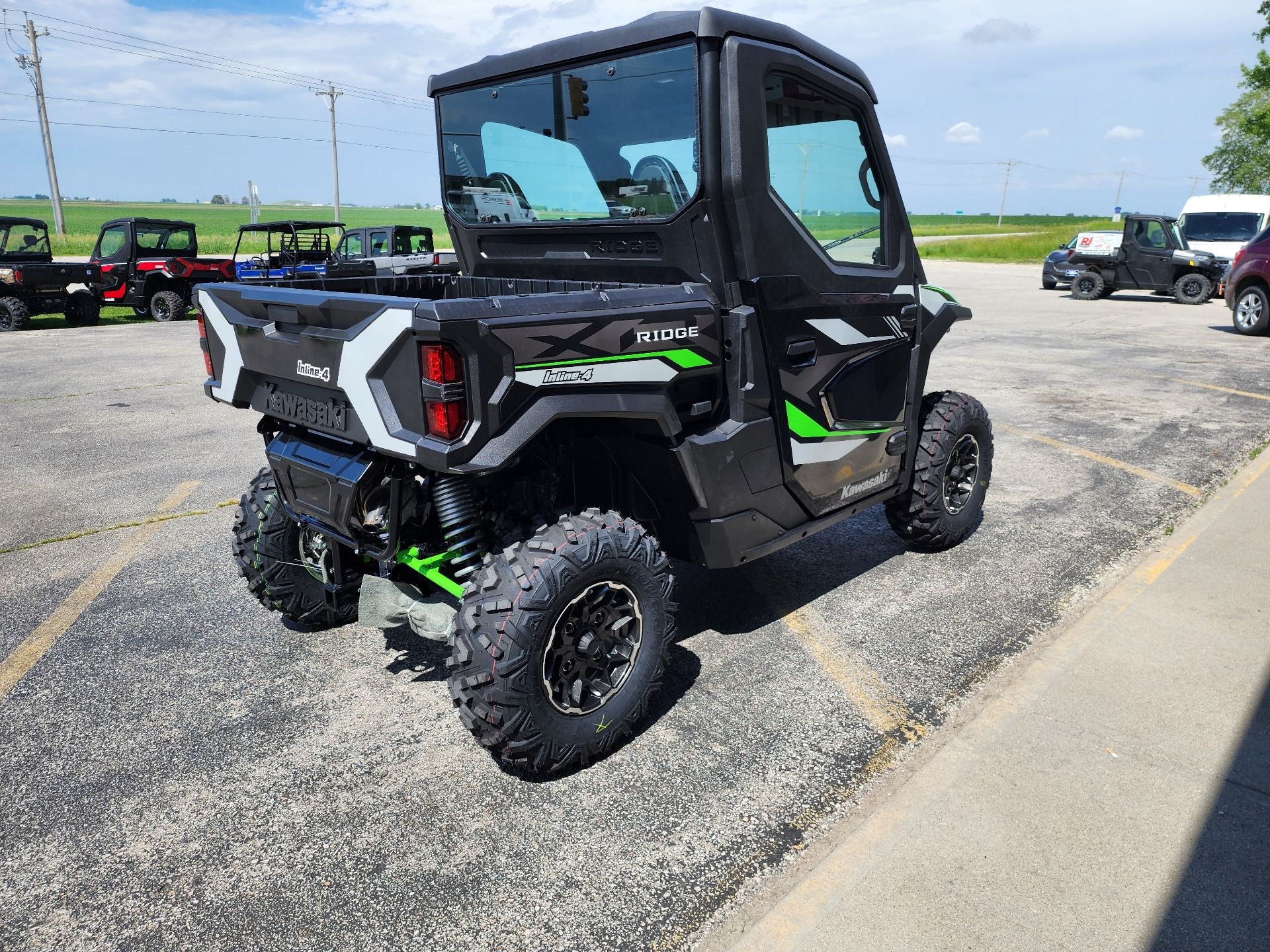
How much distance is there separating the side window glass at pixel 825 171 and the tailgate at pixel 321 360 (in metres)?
1.54

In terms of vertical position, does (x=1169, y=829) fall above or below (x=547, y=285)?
below

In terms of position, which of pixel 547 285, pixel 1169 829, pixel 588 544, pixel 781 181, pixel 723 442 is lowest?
pixel 1169 829

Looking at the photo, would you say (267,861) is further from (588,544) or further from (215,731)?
(588,544)

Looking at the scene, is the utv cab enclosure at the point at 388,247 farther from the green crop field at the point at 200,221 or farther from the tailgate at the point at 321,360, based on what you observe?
the tailgate at the point at 321,360

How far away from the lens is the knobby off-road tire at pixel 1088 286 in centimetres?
1984

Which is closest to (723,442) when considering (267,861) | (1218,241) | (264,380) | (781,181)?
(781,181)

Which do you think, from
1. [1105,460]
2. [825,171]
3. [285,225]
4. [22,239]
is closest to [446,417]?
[825,171]

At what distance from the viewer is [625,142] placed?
10.4ft

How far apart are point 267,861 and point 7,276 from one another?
16.5 metres

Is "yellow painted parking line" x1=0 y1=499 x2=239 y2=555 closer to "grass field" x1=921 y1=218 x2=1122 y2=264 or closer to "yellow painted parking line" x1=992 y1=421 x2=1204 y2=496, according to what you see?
"yellow painted parking line" x1=992 y1=421 x2=1204 y2=496

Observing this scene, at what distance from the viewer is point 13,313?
15.0 m

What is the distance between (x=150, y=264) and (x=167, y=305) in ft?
2.69

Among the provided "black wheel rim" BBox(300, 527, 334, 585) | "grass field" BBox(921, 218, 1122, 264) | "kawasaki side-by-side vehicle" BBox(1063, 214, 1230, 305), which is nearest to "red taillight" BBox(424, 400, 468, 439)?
"black wheel rim" BBox(300, 527, 334, 585)

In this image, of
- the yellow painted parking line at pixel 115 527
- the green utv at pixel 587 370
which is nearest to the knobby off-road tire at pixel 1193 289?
the green utv at pixel 587 370
